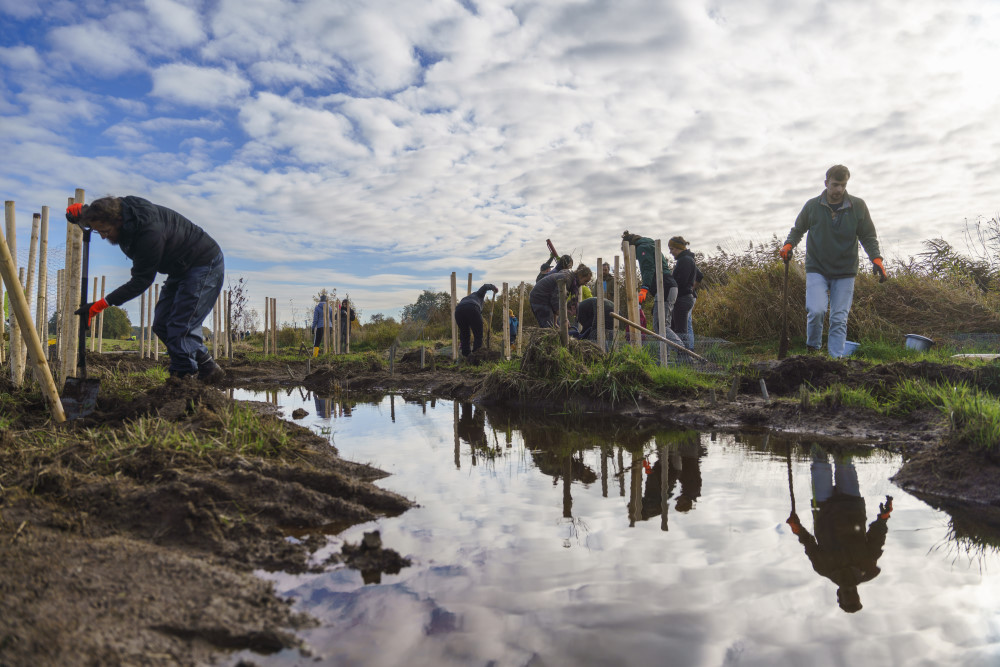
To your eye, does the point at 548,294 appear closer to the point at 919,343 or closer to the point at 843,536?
the point at 919,343

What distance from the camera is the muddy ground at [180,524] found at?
5.14 ft

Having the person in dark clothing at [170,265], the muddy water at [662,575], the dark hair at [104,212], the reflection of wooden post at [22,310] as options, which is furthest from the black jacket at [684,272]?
the reflection of wooden post at [22,310]

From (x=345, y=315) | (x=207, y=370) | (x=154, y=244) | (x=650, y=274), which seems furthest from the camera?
(x=345, y=315)

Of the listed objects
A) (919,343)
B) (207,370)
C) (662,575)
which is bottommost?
(662,575)

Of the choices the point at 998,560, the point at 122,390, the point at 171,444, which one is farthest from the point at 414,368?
the point at 998,560

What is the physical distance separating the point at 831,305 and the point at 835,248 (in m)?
0.67

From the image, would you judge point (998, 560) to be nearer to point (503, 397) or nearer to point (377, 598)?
point (377, 598)

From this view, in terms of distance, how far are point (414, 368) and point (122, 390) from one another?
239 inches

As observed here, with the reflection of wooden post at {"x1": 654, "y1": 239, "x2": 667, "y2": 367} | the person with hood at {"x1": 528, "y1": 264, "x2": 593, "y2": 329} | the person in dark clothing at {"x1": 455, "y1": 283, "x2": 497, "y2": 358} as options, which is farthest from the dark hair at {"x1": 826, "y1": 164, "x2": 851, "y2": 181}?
the person in dark clothing at {"x1": 455, "y1": 283, "x2": 497, "y2": 358}

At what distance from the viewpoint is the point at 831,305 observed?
6.98 metres

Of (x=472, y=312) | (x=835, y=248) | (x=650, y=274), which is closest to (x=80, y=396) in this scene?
(x=650, y=274)

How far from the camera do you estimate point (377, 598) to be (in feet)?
6.46

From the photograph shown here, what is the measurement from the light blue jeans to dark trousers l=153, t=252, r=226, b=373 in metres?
6.36

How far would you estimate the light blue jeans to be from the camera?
691 centimetres
